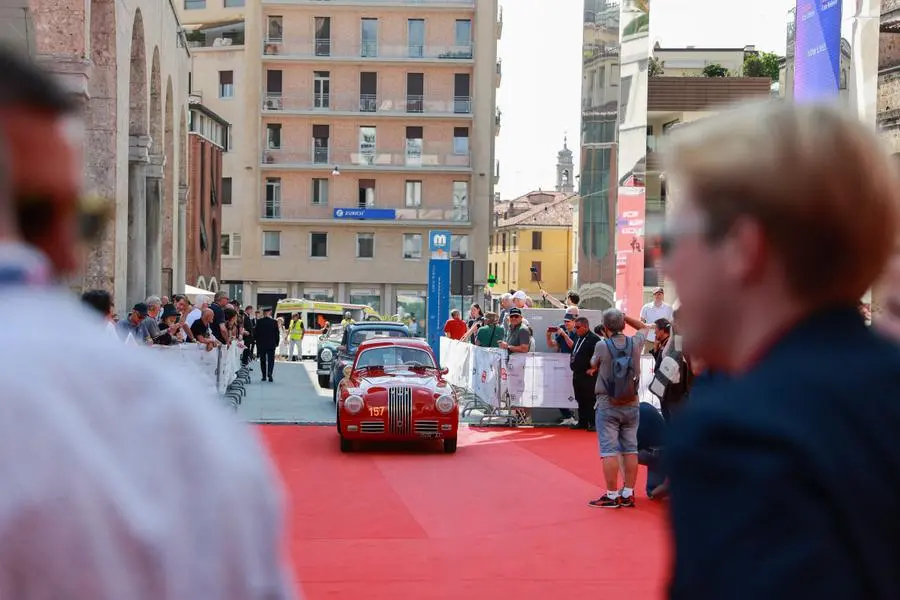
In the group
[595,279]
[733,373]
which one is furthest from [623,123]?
[733,373]

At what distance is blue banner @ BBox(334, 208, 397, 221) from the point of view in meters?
75.4

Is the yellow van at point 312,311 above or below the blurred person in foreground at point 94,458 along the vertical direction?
below

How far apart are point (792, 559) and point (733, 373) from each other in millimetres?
537

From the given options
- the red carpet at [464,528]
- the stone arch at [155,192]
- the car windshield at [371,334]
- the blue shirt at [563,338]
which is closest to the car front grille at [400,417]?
the red carpet at [464,528]

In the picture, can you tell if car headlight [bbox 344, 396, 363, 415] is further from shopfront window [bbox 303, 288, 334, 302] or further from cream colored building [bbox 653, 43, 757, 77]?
cream colored building [bbox 653, 43, 757, 77]

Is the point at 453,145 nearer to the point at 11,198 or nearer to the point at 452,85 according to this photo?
the point at 452,85

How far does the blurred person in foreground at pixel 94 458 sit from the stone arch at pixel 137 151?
108 ft

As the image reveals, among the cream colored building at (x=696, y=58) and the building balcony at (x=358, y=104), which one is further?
the cream colored building at (x=696, y=58)

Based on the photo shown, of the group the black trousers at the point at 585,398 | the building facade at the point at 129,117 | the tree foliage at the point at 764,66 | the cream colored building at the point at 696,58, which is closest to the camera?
the black trousers at the point at 585,398

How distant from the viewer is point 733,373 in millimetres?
2129

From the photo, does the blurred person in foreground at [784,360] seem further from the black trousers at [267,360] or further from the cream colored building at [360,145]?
the cream colored building at [360,145]

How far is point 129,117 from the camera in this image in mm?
33719

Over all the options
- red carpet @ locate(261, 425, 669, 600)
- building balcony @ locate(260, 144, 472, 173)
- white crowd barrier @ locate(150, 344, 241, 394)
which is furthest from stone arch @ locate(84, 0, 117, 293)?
building balcony @ locate(260, 144, 472, 173)

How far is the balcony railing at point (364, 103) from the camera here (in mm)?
75375
